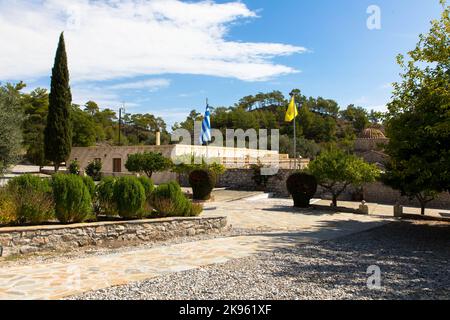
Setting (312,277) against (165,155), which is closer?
(312,277)

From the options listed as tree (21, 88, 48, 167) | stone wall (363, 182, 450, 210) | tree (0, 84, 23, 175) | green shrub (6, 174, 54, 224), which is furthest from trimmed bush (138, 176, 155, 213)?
tree (21, 88, 48, 167)

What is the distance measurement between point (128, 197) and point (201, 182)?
30.9ft

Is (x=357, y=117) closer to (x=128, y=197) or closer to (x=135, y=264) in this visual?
(x=128, y=197)

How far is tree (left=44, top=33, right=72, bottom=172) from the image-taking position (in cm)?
2867

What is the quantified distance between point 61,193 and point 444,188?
9.72 metres

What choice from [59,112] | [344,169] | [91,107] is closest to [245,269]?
[344,169]

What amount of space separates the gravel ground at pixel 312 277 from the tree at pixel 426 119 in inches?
83.5

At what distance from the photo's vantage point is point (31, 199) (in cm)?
794

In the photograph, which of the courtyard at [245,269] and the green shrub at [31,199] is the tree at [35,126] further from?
the courtyard at [245,269]

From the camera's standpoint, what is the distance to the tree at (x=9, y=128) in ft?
58.9

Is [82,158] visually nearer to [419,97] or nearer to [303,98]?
[419,97]

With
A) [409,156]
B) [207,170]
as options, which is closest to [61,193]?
[409,156]

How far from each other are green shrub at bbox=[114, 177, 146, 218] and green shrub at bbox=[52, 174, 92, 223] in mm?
783

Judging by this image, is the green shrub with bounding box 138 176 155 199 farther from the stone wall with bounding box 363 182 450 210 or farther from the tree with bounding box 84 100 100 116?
the tree with bounding box 84 100 100 116
